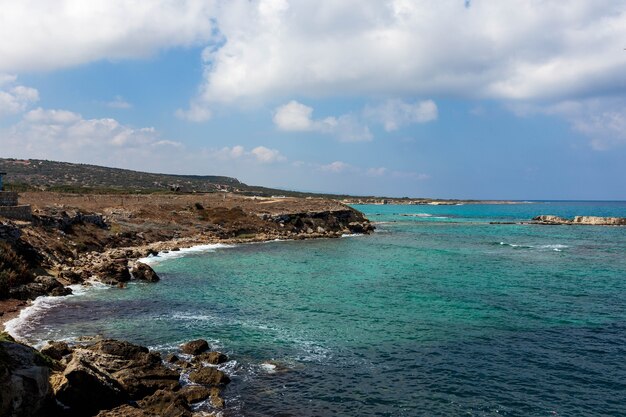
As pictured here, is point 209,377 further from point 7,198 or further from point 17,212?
point 7,198

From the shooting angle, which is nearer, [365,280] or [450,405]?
[450,405]

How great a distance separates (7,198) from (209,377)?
39.8 m

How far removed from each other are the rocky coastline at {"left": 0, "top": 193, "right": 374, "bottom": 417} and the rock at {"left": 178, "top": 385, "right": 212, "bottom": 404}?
4cm

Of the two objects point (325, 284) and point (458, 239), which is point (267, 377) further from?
point (458, 239)

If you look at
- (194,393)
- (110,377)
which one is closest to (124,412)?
(110,377)

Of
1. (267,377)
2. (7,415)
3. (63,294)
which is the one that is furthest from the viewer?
(63,294)

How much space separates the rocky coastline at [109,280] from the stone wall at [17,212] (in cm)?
114

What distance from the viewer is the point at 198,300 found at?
115ft

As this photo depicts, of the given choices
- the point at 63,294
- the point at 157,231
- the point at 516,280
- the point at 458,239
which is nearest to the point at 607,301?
the point at 516,280

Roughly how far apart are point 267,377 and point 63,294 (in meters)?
21.9

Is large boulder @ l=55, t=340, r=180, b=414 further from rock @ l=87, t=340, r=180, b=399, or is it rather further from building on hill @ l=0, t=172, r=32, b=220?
building on hill @ l=0, t=172, r=32, b=220

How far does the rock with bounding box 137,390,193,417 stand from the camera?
1598cm

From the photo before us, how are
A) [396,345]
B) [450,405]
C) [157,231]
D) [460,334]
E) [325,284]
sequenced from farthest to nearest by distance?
[157,231], [325,284], [460,334], [396,345], [450,405]

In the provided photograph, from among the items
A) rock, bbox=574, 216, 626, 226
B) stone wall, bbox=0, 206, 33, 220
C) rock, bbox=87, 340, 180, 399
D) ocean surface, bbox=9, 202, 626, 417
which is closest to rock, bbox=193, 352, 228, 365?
ocean surface, bbox=9, 202, 626, 417
